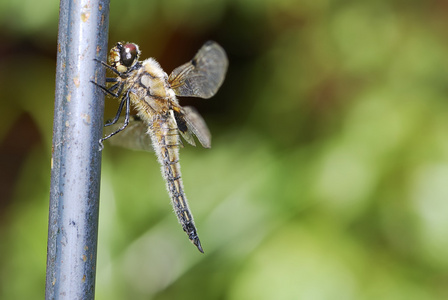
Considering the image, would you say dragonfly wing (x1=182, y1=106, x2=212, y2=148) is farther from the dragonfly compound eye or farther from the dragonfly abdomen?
the dragonfly compound eye

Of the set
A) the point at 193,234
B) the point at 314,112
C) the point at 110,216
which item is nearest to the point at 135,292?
the point at 110,216

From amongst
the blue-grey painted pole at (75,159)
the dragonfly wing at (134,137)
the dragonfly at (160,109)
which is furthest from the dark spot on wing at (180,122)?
the blue-grey painted pole at (75,159)

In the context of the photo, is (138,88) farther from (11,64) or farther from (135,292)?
(11,64)

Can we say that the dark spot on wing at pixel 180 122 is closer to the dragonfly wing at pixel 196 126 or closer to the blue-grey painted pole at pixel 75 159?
the dragonfly wing at pixel 196 126

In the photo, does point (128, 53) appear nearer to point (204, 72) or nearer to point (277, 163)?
point (204, 72)

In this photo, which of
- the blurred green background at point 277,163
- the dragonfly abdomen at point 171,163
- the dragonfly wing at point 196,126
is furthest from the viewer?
the blurred green background at point 277,163

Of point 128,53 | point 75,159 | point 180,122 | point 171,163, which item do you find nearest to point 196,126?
point 180,122
